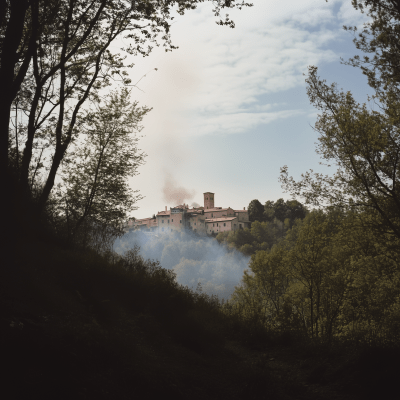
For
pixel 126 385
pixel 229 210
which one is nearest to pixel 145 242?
pixel 229 210

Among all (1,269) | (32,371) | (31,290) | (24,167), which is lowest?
(32,371)

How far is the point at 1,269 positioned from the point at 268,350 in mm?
6206

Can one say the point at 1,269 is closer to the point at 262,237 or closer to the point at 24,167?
the point at 24,167

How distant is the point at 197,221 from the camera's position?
120688 mm

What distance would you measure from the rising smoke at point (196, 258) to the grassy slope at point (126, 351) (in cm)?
8218

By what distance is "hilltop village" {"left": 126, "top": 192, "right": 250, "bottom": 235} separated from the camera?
11706 cm

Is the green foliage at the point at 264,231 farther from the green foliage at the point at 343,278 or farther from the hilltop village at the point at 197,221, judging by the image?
the green foliage at the point at 343,278

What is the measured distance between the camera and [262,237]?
104 meters

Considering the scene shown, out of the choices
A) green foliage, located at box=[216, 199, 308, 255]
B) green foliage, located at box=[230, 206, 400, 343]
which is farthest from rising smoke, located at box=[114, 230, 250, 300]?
green foliage, located at box=[230, 206, 400, 343]

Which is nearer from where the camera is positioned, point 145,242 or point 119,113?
point 119,113

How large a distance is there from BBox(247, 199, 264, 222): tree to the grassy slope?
110 meters

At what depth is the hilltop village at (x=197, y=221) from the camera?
384 feet

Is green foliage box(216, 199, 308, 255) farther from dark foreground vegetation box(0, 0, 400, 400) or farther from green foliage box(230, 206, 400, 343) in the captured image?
dark foreground vegetation box(0, 0, 400, 400)

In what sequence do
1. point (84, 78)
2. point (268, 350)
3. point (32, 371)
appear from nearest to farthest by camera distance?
point (32, 371) → point (268, 350) → point (84, 78)
